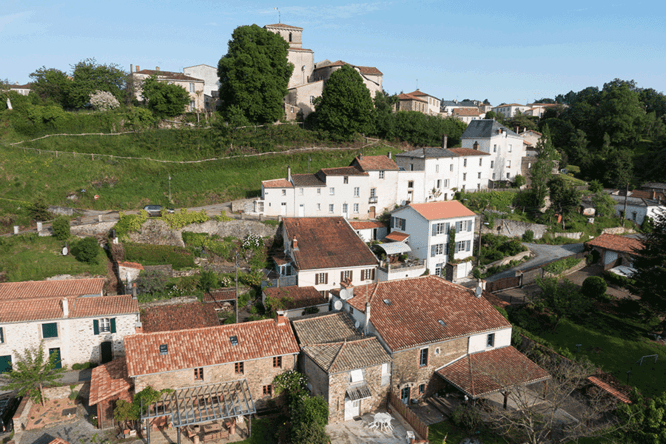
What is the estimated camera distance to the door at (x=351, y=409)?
76.9 feet

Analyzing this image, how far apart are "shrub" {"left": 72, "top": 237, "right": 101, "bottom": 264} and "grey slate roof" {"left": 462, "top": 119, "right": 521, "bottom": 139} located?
156ft

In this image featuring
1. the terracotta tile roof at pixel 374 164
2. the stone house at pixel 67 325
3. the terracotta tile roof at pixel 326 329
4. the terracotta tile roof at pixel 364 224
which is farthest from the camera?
the terracotta tile roof at pixel 374 164

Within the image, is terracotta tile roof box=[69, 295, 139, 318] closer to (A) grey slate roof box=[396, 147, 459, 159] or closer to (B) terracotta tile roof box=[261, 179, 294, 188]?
(B) terracotta tile roof box=[261, 179, 294, 188]

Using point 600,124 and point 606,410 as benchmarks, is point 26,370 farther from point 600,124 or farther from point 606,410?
point 600,124

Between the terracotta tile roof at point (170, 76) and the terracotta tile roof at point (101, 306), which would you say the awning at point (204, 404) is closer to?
the terracotta tile roof at point (101, 306)

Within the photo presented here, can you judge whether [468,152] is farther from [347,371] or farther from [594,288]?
[347,371]

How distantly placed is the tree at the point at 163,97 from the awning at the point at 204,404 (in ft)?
137

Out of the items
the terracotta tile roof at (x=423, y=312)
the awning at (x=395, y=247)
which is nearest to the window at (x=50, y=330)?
the terracotta tile roof at (x=423, y=312)

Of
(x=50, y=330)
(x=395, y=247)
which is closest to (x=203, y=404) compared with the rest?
(x=50, y=330)

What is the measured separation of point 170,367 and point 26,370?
7858 millimetres

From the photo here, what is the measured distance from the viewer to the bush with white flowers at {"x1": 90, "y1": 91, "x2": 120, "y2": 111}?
54562 millimetres

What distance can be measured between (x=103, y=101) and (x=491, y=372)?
52.8m

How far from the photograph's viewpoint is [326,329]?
27.0 m

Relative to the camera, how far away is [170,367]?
2292cm
